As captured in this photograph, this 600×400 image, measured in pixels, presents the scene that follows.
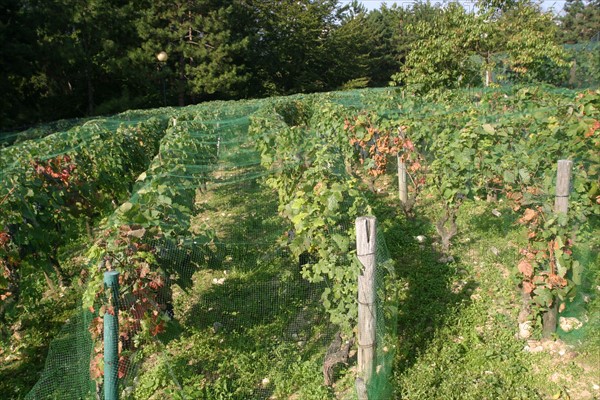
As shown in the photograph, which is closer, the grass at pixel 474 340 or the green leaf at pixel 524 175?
the grass at pixel 474 340

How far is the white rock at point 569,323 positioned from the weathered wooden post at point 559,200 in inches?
5.3

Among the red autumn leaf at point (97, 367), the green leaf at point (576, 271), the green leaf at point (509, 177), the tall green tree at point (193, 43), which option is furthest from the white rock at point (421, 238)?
the tall green tree at point (193, 43)

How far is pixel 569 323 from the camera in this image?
11.0 feet

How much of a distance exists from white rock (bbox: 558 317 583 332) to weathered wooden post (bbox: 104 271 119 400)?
309 centimetres

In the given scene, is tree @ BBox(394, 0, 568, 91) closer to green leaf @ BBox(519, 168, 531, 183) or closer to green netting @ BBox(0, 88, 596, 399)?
green netting @ BBox(0, 88, 596, 399)

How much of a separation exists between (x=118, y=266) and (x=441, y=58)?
992 cm

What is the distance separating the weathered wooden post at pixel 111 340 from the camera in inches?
86.6

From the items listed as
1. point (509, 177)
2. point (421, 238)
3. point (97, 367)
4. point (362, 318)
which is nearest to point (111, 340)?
point (97, 367)

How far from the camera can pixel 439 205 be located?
6152mm

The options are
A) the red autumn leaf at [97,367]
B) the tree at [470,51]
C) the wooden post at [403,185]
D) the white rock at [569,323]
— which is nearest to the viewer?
the red autumn leaf at [97,367]

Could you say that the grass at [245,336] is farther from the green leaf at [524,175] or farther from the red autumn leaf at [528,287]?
the green leaf at [524,175]

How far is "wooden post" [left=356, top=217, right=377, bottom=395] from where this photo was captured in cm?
243

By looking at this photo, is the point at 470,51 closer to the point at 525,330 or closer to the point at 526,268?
the point at 526,268

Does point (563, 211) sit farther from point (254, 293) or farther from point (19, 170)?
point (19, 170)
